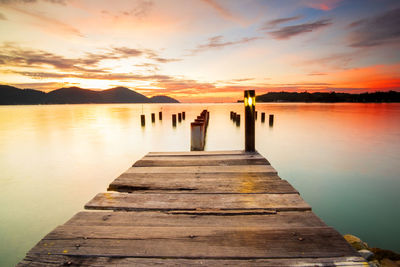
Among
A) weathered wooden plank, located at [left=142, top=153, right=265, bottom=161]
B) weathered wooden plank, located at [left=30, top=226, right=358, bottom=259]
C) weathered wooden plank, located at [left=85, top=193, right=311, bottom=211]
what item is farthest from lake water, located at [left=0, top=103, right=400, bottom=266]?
weathered wooden plank, located at [left=30, top=226, right=358, bottom=259]

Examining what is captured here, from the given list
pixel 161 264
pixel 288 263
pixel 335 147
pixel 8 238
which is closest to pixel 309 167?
pixel 335 147

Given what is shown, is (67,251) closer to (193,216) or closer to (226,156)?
(193,216)

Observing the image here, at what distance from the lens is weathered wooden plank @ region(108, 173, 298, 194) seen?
300 centimetres

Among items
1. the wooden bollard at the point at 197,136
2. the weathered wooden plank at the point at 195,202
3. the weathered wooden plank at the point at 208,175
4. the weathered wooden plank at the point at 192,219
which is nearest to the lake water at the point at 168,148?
the weathered wooden plank at the point at 208,175

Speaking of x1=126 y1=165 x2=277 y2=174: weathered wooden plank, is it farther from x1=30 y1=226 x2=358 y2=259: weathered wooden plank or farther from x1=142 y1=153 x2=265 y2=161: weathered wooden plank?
x1=30 y1=226 x2=358 y2=259: weathered wooden plank

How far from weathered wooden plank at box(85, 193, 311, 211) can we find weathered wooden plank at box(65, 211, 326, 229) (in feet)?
0.39

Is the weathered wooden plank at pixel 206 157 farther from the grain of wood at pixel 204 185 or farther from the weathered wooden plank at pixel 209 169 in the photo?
the grain of wood at pixel 204 185

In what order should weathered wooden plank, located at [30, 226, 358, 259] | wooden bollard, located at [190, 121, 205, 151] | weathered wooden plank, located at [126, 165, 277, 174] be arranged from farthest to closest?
1. wooden bollard, located at [190, 121, 205, 151]
2. weathered wooden plank, located at [126, 165, 277, 174]
3. weathered wooden plank, located at [30, 226, 358, 259]

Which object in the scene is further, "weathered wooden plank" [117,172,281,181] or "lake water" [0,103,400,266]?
"lake water" [0,103,400,266]

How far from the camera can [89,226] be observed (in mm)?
2141

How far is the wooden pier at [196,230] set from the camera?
5.68 feet

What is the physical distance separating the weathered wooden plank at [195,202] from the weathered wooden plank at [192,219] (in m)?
0.12

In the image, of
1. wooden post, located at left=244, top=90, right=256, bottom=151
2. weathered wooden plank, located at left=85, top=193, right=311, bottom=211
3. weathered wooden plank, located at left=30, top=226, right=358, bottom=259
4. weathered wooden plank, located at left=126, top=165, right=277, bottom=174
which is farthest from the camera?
wooden post, located at left=244, top=90, right=256, bottom=151

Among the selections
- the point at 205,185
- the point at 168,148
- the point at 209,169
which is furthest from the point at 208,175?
the point at 168,148
